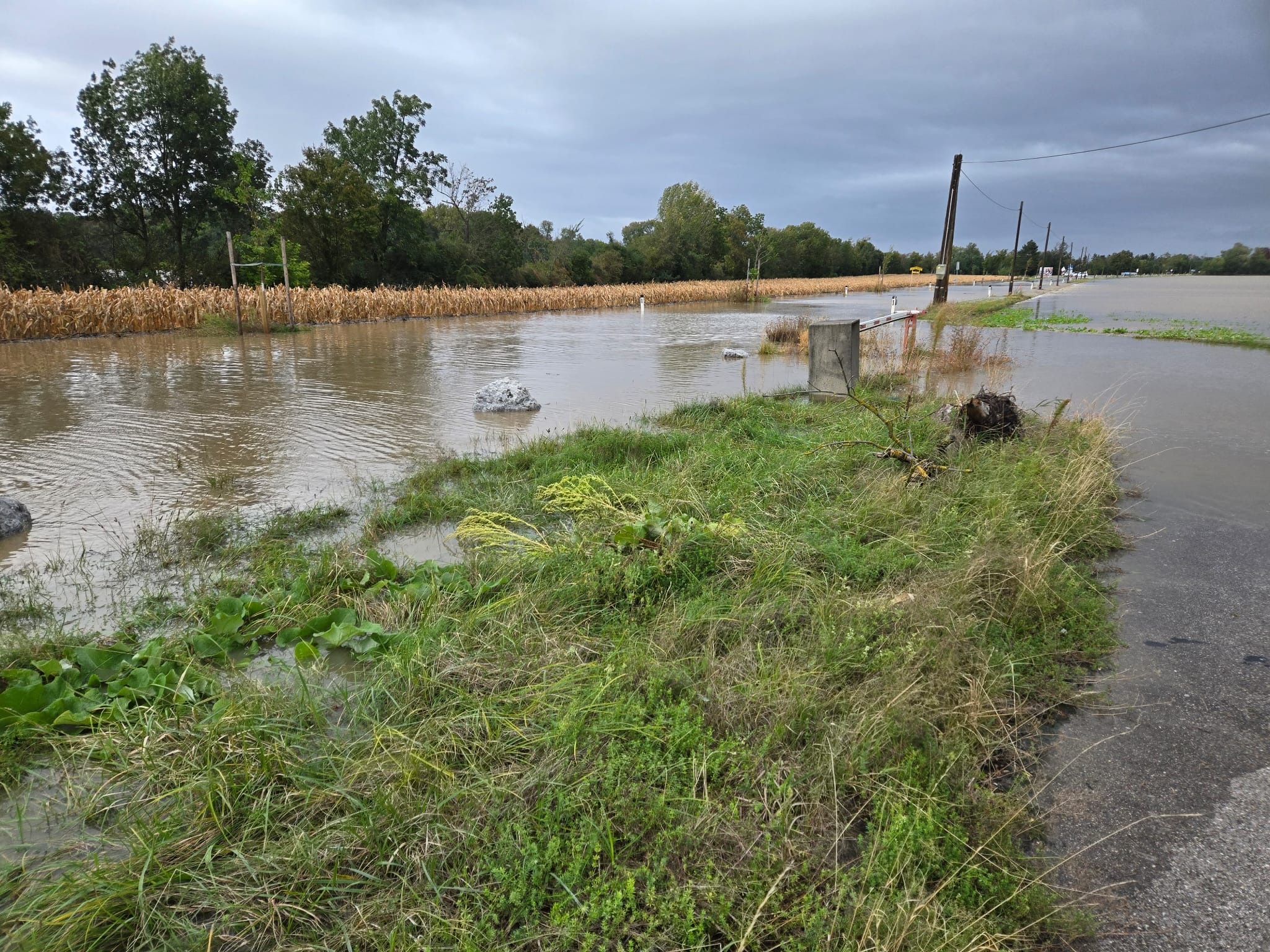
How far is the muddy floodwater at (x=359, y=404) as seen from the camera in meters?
6.04

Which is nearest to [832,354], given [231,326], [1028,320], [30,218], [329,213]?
[1028,320]

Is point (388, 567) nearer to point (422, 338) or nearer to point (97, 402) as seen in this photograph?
point (97, 402)

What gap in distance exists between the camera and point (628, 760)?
239cm

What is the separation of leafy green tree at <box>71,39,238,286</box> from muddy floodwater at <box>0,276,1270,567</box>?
2623 cm

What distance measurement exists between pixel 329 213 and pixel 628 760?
4108cm

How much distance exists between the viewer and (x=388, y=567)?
13.7 ft

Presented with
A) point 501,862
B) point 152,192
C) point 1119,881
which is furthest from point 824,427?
point 152,192

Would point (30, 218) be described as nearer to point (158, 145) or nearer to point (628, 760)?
point (158, 145)

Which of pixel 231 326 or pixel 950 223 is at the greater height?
pixel 950 223

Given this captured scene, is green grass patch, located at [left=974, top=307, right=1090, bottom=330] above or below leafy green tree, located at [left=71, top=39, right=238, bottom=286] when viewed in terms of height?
below

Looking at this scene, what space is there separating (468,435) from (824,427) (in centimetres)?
409

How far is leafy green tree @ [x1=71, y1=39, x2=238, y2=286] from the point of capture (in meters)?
36.9

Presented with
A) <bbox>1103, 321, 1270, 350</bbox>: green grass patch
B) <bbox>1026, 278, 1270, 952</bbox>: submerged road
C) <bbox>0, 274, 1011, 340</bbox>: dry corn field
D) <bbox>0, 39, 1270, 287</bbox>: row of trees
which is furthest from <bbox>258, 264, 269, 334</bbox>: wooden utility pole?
<bbox>1103, 321, 1270, 350</bbox>: green grass patch

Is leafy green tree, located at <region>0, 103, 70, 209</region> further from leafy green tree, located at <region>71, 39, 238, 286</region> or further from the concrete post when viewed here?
the concrete post
